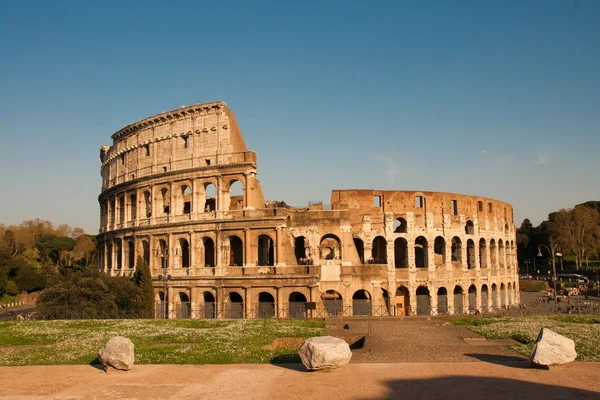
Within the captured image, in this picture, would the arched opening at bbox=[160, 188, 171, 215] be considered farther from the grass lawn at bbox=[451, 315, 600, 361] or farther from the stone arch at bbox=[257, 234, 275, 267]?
the grass lawn at bbox=[451, 315, 600, 361]

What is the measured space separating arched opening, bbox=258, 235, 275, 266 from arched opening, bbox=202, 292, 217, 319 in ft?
14.8

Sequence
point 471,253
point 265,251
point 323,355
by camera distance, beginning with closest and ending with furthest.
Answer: point 323,355
point 265,251
point 471,253

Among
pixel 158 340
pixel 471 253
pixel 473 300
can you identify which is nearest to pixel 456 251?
pixel 471 253

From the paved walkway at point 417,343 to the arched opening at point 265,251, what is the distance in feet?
39.6

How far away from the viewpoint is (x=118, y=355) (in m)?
14.0

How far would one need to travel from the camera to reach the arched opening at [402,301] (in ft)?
122

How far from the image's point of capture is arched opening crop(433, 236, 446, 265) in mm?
40938

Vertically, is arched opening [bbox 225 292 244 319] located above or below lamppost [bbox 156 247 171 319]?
below

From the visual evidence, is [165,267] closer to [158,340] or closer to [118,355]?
[158,340]

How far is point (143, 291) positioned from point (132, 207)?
11526 mm

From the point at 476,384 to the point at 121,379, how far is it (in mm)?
9135

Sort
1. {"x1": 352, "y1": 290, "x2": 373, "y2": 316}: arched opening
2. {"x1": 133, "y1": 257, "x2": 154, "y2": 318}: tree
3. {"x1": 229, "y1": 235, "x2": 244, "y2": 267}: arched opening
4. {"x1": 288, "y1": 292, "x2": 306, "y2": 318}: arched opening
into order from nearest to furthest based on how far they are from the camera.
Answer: {"x1": 288, "y1": 292, "x2": 306, "y2": 318}: arched opening → {"x1": 133, "y1": 257, "x2": 154, "y2": 318}: tree → {"x1": 352, "y1": 290, "x2": 373, "y2": 316}: arched opening → {"x1": 229, "y1": 235, "x2": 244, "y2": 267}: arched opening

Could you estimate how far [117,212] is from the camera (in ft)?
144

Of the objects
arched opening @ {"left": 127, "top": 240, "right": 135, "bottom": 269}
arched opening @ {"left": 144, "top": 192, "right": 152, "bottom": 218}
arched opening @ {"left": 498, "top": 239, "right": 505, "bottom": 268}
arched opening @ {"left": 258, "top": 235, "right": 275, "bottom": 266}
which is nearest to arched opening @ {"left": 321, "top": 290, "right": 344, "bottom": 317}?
arched opening @ {"left": 258, "top": 235, "right": 275, "bottom": 266}
